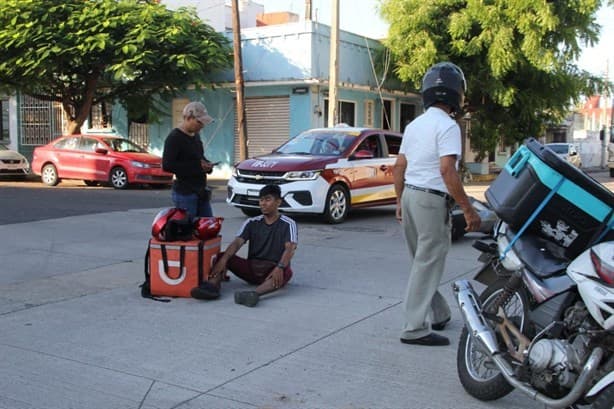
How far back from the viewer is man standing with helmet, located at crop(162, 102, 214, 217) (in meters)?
6.64

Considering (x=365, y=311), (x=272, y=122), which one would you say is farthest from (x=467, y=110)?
(x=365, y=311)

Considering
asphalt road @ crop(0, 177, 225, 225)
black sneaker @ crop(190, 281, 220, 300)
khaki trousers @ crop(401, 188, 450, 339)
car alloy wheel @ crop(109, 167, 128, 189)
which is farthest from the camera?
car alloy wheel @ crop(109, 167, 128, 189)

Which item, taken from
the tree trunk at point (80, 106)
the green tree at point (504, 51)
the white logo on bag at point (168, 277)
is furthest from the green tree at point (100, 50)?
the white logo on bag at point (168, 277)

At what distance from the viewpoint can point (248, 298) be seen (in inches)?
239

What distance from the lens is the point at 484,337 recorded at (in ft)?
12.3

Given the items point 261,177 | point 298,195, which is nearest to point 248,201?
point 261,177

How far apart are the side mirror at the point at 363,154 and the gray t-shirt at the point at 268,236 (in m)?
5.86

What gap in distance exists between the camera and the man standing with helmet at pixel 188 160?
6637mm

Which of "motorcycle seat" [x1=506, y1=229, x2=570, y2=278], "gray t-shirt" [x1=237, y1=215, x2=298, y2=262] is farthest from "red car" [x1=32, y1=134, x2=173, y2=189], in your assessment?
"motorcycle seat" [x1=506, y1=229, x2=570, y2=278]

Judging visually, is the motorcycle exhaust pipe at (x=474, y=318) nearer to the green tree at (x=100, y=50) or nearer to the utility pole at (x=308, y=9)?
the green tree at (x=100, y=50)

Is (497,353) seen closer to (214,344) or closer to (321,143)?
(214,344)

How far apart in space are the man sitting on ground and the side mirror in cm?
586

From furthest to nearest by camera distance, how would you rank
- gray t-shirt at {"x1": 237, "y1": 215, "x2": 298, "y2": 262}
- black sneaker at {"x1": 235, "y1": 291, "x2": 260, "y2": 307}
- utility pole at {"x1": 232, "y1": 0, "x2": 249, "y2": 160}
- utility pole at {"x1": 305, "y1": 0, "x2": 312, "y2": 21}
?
1. utility pole at {"x1": 305, "y1": 0, "x2": 312, "y2": 21}
2. utility pole at {"x1": 232, "y1": 0, "x2": 249, "y2": 160}
3. gray t-shirt at {"x1": 237, "y1": 215, "x2": 298, "y2": 262}
4. black sneaker at {"x1": 235, "y1": 291, "x2": 260, "y2": 307}

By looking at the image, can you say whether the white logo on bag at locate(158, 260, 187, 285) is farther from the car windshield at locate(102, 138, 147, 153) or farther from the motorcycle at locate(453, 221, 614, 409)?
the car windshield at locate(102, 138, 147, 153)
